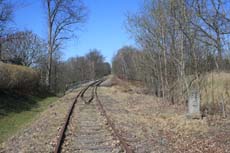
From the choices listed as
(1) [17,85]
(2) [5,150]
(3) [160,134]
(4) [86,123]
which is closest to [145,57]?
(1) [17,85]

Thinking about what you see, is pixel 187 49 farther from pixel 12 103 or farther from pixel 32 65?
pixel 32 65

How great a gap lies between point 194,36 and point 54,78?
6020cm

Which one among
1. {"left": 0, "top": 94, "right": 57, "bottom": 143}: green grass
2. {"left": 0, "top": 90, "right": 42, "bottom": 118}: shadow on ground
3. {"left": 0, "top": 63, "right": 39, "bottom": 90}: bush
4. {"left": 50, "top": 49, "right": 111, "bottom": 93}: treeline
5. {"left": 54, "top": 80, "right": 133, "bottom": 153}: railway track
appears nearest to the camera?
{"left": 54, "top": 80, "right": 133, "bottom": 153}: railway track

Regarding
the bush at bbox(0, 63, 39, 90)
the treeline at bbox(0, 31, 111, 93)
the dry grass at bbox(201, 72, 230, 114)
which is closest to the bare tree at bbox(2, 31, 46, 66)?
the treeline at bbox(0, 31, 111, 93)

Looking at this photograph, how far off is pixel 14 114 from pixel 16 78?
7.31 metres

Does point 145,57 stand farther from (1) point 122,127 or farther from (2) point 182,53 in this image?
(1) point 122,127

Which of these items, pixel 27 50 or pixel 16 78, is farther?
pixel 27 50

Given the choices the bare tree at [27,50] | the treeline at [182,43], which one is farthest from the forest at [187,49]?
the bare tree at [27,50]

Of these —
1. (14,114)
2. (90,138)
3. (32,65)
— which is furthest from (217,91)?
(32,65)

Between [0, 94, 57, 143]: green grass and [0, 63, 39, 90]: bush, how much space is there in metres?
1.05

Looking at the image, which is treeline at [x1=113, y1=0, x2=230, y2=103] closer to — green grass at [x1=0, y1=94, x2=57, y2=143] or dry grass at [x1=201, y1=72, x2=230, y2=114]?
dry grass at [x1=201, y1=72, x2=230, y2=114]

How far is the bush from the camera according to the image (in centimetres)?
2385

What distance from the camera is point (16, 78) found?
87.0ft

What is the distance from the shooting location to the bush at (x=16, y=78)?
2385 cm
